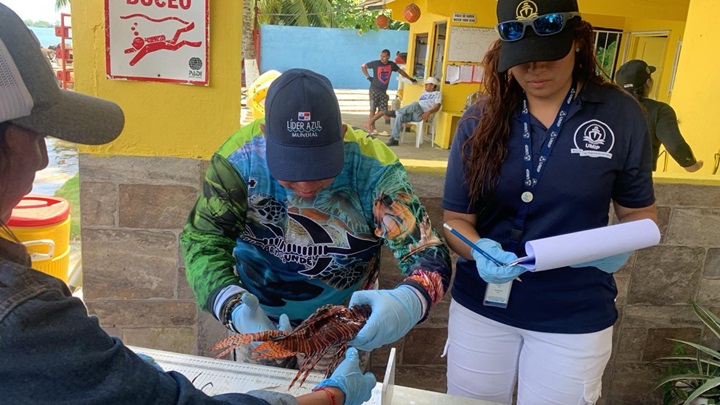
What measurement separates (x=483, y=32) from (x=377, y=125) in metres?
4.54

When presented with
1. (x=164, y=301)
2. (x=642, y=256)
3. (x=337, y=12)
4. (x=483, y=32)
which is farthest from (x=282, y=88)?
(x=337, y=12)

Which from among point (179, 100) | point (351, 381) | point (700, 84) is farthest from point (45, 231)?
point (700, 84)

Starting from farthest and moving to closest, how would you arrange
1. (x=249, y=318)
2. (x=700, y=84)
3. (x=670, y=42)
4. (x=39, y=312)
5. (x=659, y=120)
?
(x=670, y=42), (x=700, y=84), (x=659, y=120), (x=249, y=318), (x=39, y=312)

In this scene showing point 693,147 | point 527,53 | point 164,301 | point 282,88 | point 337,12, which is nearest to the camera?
point 282,88

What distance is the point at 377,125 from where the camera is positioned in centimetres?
1455

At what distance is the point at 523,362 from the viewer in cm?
194

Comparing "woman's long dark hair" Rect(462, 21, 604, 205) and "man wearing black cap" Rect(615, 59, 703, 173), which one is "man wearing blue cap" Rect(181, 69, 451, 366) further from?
"man wearing black cap" Rect(615, 59, 703, 173)

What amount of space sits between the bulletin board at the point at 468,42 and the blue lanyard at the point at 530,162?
30.3 feet

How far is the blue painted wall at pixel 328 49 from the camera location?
20672 mm

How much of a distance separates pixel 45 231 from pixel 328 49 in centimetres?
1910

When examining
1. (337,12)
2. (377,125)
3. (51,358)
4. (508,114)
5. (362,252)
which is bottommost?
(377,125)

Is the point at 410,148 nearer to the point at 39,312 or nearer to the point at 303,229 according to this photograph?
the point at 303,229

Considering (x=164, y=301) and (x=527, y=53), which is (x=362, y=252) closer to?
(x=527, y=53)

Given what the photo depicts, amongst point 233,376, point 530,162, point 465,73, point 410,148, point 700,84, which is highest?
point 700,84
